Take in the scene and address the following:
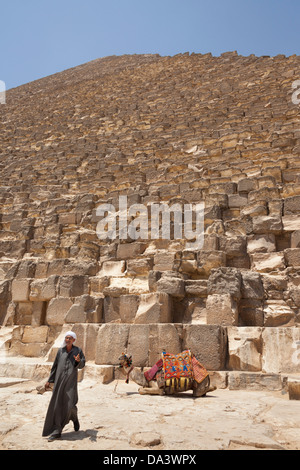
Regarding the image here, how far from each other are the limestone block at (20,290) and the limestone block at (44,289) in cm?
11

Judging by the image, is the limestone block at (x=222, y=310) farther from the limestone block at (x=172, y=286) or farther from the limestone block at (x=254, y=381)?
the limestone block at (x=254, y=381)

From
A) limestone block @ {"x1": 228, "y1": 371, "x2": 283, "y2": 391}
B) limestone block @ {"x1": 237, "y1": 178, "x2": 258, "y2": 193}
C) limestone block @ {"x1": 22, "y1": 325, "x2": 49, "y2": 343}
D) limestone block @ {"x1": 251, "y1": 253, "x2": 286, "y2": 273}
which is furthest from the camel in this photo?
limestone block @ {"x1": 237, "y1": 178, "x2": 258, "y2": 193}

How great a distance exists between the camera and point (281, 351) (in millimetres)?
5176

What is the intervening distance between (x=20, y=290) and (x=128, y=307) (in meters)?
2.67

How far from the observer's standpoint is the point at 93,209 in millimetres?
9555

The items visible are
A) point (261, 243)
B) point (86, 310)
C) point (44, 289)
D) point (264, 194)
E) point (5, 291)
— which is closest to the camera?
point (86, 310)

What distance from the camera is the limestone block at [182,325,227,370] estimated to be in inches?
205

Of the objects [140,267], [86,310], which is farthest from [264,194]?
[86,310]

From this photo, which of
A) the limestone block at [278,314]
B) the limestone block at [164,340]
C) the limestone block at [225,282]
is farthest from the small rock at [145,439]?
the limestone block at [278,314]

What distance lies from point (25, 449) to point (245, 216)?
18.3ft

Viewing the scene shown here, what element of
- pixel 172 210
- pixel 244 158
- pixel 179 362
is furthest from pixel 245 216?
pixel 179 362

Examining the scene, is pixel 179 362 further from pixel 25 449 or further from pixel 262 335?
pixel 25 449

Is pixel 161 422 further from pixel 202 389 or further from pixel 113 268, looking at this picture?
pixel 113 268

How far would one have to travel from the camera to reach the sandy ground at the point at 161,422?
9.35ft
